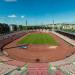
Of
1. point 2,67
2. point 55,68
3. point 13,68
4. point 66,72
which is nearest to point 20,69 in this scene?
point 13,68

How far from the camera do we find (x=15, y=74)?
13953mm

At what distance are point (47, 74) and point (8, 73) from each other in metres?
3.74

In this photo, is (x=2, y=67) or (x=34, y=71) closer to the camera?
(x=34, y=71)

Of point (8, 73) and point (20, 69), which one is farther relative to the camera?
point (20, 69)

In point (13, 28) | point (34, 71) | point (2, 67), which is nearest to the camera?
point (34, 71)

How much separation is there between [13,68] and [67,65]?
606 centimetres

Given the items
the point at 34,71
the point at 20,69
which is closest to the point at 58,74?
the point at 34,71

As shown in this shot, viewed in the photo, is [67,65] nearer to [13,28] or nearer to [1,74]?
[1,74]

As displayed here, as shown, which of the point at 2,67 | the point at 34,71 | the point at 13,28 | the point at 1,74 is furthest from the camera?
the point at 13,28

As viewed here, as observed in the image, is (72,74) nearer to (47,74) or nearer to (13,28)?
(47,74)

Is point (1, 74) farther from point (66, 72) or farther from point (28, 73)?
point (66, 72)

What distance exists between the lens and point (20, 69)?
50.5ft

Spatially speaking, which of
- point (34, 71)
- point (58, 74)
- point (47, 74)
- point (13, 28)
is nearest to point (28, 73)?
point (34, 71)

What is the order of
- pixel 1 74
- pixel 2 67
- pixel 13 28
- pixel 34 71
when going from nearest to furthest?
pixel 1 74 < pixel 34 71 < pixel 2 67 < pixel 13 28
